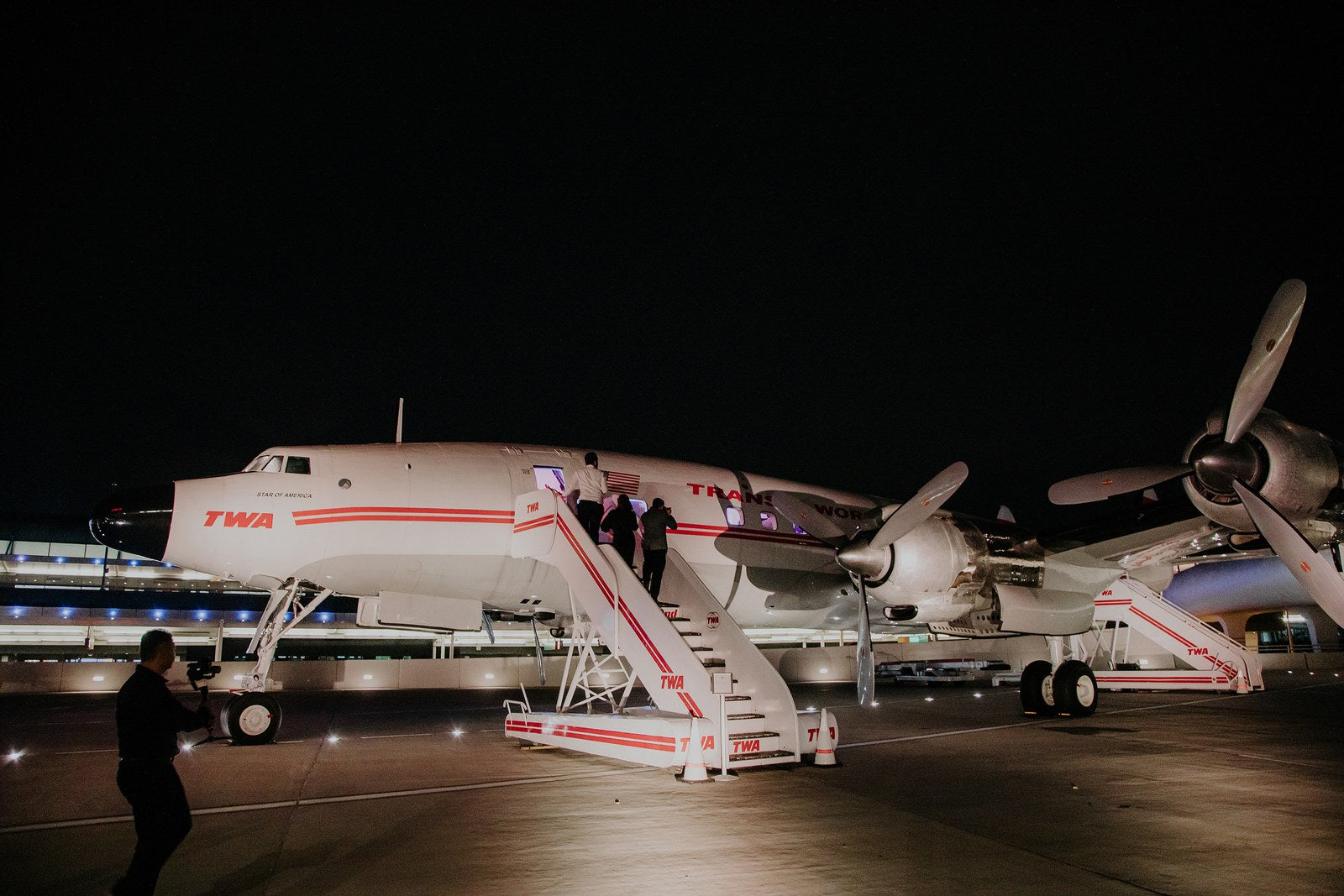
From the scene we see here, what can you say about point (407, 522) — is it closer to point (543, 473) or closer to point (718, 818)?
point (543, 473)

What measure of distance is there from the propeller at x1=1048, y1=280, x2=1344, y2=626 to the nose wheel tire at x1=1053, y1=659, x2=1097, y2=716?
5960 millimetres

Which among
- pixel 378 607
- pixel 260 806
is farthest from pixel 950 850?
pixel 378 607

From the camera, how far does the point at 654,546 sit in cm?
1213

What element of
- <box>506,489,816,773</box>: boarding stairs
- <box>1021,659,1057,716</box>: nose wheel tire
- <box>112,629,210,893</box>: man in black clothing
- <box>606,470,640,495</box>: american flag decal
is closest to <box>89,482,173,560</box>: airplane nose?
<box>506,489,816,773</box>: boarding stairs

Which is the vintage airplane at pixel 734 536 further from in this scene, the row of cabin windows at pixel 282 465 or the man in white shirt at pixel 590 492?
the man in white shirt at pixel 590 492

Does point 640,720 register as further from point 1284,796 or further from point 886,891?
point 1284,796

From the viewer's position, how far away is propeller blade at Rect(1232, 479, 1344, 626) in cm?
1028

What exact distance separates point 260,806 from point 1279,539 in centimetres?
1153

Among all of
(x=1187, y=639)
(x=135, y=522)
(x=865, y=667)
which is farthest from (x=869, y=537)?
(x=1187, y=639)

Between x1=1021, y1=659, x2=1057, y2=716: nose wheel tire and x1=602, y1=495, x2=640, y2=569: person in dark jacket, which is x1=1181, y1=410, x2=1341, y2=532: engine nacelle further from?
x1=602, y1=495, x2=640, y2=569: person in dark jacket

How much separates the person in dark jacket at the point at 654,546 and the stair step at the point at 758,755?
286cm

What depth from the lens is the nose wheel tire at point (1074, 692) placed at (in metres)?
16.1

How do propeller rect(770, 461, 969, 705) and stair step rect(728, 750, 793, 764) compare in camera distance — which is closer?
stair step rect(728, 750, 793, 764)

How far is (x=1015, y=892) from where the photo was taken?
508cm
